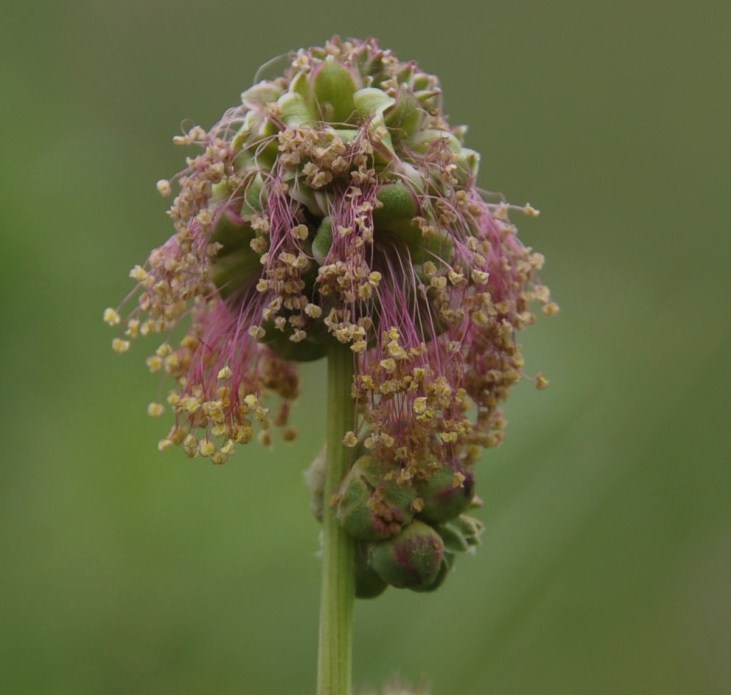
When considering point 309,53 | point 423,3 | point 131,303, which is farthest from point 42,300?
point 423,3

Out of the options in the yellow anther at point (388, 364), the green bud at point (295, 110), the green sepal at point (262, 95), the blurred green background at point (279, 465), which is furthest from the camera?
the blurred green background at point (279, 465)

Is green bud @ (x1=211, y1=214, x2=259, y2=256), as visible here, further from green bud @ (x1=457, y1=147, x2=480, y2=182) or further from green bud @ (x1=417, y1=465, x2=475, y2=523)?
green bud @ (x1=417, y1=465, x2=475, y2=523)

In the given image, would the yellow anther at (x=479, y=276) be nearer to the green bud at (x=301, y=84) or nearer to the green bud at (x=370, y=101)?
the green bud at (x=370, y=101)

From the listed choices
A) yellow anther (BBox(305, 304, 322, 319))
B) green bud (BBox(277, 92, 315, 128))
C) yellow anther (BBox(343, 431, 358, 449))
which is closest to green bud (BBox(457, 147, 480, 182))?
green bud (BBox(277, 92, 315, 128))

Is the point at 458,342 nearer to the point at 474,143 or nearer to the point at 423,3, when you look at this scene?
the point at 474,143

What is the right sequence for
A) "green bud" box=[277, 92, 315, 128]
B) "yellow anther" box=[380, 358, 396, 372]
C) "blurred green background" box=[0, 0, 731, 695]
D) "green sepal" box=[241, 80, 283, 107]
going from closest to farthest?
"yellow anther" box=[380, 358, 396, 372]
"green bud" box=[277, 92, 315, 128]
"green sepal" box=[241, 80, 283, 107]
"blurred green background" box=[0, 0, 731, 695]

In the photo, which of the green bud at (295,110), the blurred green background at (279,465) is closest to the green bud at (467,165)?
the green bud at (295,110)

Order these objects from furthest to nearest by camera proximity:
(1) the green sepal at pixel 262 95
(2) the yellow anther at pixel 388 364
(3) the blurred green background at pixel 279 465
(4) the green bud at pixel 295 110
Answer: (3) the blurred green background at pixel 279 465 → (1) the green sepal at pixel 262 95 → (4) the green bud at pixel 295 110 → (2) the yellow anther at pixel 388 364

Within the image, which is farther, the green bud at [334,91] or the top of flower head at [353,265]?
the green bud at [334,91]
